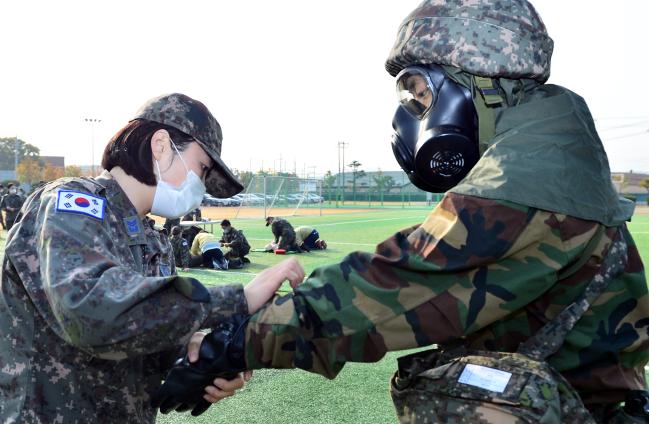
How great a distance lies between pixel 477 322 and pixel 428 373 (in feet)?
0.79

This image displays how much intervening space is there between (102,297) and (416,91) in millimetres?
1211

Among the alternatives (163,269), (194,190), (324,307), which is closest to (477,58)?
(324,307)

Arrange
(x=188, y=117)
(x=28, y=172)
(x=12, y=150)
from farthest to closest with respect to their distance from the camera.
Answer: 1. (x=12, y=150)
2. (x=28, y=172)
3. (x=188, y=117)

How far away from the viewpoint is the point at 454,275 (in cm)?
143

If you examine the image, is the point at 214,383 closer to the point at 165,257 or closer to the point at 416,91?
the point at 165,257

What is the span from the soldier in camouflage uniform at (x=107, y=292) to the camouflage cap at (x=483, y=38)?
835 mm

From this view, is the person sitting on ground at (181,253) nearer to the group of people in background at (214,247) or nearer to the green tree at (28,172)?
the group of people in background at (214,247)

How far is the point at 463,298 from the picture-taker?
1.42 meters

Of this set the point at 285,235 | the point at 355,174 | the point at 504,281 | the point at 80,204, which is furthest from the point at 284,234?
the point at 355,174

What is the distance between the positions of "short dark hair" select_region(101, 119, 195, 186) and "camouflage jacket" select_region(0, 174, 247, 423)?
0.29 feet

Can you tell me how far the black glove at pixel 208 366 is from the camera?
1.60 metres

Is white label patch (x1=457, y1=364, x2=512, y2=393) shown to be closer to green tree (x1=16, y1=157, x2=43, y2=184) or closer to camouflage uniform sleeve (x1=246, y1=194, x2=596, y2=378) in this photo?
camouflage uniform sleeve (x1=246, y1=194, x2=596, y2=378)

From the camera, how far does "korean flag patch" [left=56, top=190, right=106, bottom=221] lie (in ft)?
5.29

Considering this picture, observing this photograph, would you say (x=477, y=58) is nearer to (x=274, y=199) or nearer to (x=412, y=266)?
(x=412, y=266)
